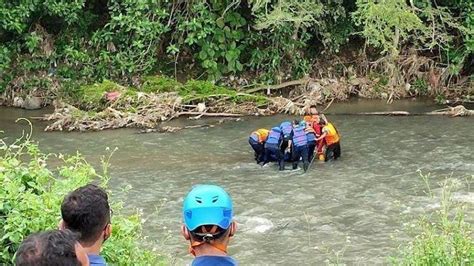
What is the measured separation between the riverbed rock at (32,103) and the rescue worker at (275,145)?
7.77 meters

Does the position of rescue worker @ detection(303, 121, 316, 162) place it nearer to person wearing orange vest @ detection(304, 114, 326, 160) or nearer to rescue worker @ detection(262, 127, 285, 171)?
person wearing orange vest @ detection(304, 114, 326, 160)

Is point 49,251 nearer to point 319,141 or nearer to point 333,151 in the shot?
point 319,141

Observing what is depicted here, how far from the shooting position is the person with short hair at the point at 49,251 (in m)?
2.33

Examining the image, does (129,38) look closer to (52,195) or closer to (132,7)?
(132,7)

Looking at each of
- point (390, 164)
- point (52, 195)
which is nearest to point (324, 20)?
point (390, 164)

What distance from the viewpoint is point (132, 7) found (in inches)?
692

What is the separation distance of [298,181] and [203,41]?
749cm

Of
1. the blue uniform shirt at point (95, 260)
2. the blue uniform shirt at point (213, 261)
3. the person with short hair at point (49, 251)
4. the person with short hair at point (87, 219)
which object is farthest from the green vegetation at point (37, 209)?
the person with short hair at point (49, 251)

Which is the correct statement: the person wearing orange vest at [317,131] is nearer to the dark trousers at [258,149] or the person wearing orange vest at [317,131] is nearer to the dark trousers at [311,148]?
the dark trousers at [311,148]

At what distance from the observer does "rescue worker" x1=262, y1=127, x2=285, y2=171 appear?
1151 cm

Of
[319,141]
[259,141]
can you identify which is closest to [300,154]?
[319,141]

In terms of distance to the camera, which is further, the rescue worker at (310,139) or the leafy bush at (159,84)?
the leafy bush at (159,84)

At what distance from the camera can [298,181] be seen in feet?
36.2

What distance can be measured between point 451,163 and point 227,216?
8915 mm
